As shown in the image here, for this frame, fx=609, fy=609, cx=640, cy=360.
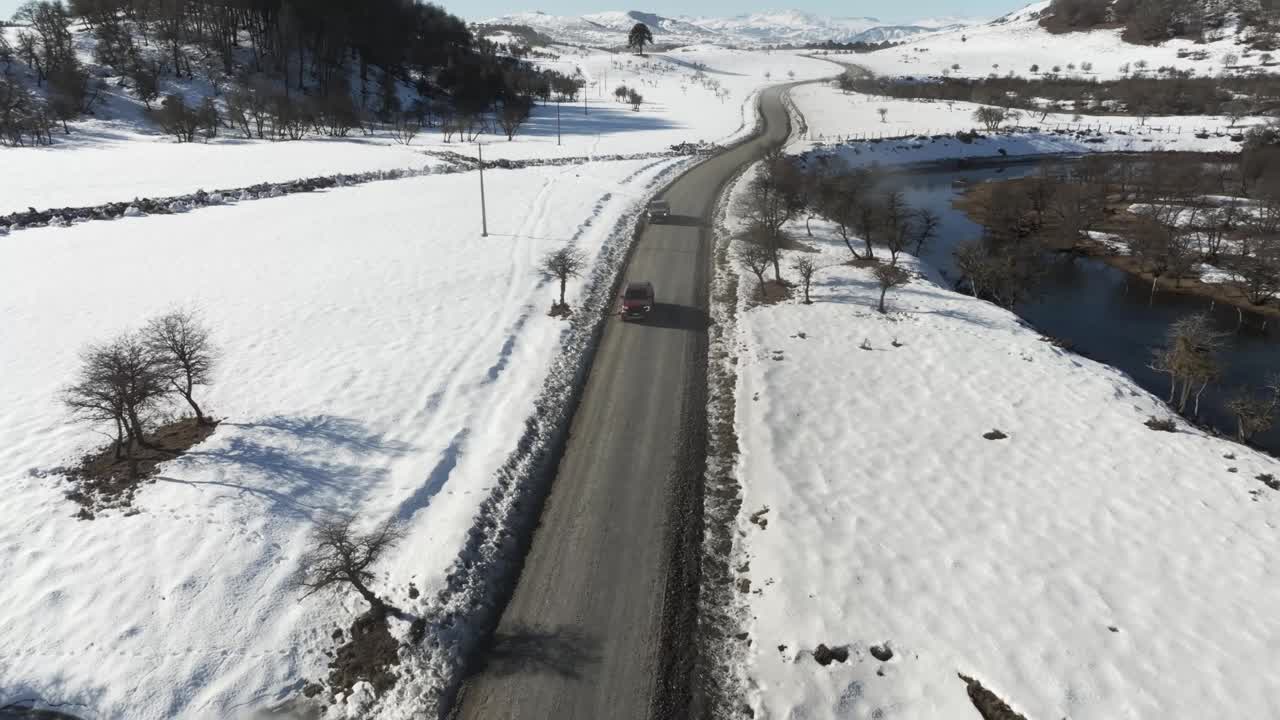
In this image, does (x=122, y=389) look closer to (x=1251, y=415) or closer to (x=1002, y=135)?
(x=1251, y=415)

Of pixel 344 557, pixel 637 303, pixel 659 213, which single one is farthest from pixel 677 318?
pixel 344 557

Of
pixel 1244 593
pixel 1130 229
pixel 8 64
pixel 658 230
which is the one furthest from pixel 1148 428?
pixel 8 64

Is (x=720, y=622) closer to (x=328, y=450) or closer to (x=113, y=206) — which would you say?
(x=328, y=450)

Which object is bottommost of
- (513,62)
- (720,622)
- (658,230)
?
(720,622)

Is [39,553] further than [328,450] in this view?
No

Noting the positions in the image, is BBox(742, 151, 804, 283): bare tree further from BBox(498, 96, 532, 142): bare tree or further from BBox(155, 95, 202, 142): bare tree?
BBox(155, 95, 202, 142): bare tree

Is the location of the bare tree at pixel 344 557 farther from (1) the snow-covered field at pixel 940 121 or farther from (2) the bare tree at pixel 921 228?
(1) the snow-covered field at pixel 940 121
